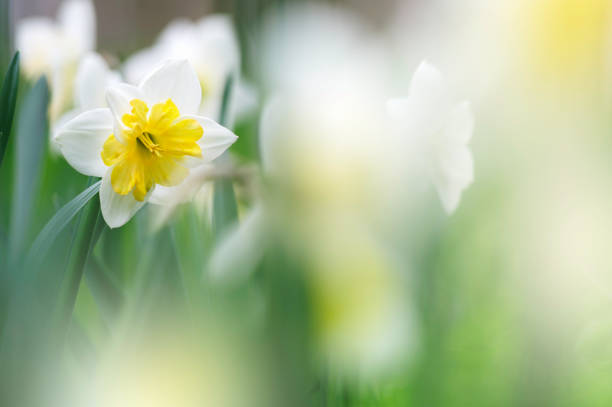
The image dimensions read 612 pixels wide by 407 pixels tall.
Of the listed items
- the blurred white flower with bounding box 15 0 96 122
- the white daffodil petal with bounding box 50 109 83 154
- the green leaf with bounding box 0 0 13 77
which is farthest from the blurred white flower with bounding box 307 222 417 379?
the blurred white flower with bounding box 15 0 96 122

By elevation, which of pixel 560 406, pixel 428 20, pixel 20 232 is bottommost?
pixel 20 232

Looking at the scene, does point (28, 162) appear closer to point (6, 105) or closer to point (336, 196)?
point (6, 105)

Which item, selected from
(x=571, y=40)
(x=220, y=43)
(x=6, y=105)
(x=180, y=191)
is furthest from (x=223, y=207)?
(x=220, y=43)

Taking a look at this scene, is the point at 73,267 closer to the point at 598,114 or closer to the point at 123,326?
the point at 123,326

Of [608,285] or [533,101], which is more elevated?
[533,101]

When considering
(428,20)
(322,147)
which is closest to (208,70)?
(428,20)

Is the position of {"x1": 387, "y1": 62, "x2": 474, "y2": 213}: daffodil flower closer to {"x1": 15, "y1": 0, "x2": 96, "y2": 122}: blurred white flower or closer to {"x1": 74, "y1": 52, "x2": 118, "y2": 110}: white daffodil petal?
{"x1": 74, "y1": 52, "x2": 118, "y2": 110}: white daffodil petal
